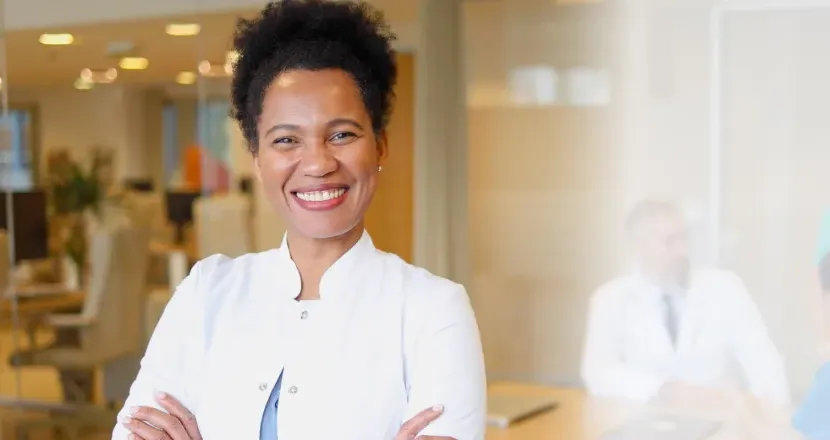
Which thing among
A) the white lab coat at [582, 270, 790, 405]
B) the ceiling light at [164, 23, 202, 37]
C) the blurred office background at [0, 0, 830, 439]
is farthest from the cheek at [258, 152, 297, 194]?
the ceiling light at [164, 23, 202, 37]

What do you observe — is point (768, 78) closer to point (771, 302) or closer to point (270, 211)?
point (771, 302)

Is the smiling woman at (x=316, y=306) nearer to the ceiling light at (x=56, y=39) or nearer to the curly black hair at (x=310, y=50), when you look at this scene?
the curly black hair at (x=310, y=50)

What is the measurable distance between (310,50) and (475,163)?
2550 mm

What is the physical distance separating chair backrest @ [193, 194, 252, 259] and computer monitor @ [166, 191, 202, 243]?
0.09ft

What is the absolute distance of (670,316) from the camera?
361 cm

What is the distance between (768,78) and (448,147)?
135 centimetres

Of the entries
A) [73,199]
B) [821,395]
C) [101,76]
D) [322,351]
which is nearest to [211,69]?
[101,76]

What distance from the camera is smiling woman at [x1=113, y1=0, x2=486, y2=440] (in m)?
1.58

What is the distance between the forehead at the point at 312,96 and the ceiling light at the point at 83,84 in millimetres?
3462

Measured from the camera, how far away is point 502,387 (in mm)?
4000

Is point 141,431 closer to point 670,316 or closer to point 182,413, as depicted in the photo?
point 182,413

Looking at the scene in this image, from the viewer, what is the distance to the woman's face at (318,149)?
1.60m

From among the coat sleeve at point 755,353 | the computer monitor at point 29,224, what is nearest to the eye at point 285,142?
the coat sleeve at point 755,353

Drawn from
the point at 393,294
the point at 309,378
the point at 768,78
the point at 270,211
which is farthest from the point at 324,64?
the point at 270,211
